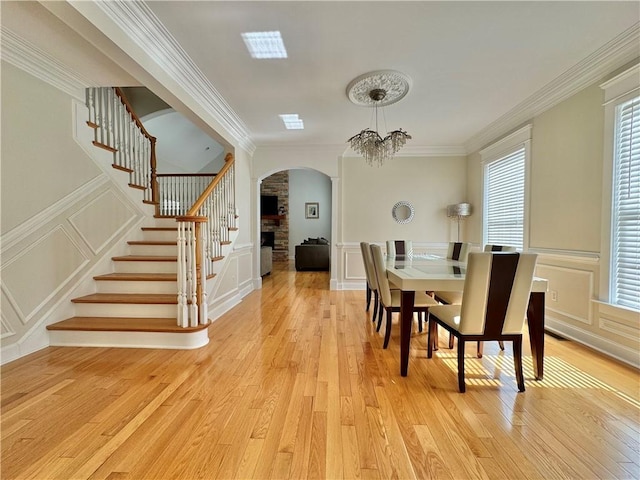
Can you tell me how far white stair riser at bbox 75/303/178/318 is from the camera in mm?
2855

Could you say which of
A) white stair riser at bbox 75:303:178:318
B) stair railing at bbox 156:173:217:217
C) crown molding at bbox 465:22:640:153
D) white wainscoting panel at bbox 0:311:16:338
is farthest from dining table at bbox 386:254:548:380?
stair railing at bbox 156:173:217:217

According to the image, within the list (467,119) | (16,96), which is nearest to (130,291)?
(16,96)

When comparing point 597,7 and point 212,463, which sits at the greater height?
point 597,7

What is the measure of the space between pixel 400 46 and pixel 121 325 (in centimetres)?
355

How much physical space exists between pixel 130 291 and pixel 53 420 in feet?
5.59

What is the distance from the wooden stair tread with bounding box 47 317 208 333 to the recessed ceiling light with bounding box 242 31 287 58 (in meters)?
2.55

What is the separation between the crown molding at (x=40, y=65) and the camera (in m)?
2.22

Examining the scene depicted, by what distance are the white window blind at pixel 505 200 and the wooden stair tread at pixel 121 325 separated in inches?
164

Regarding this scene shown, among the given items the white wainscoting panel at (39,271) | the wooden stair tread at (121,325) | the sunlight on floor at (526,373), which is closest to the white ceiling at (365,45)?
the white wainscoting panel at (39,271)

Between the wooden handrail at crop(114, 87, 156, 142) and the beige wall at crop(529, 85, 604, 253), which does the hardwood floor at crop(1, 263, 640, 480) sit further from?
the wooden handrail at crop(114, 87, 156, 142)

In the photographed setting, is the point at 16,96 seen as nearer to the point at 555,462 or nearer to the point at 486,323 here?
the point at 486,323

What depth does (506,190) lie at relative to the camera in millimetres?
4148

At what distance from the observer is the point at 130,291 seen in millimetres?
3115

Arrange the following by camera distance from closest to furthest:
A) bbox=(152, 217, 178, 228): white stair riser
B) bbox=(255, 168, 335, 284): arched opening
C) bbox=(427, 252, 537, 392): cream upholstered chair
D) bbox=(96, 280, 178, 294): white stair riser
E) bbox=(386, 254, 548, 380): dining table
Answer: bbox=(427, 252, 537, 392): cream upholstered chair, bbox=(386, 254, 548, 380): dining table, bbox=(96, 280, 178, 294): white stair riser, bbox=(152, 217, 178, 228): white stair riser, bbox=(255, 168, 335, 284): arched opening
